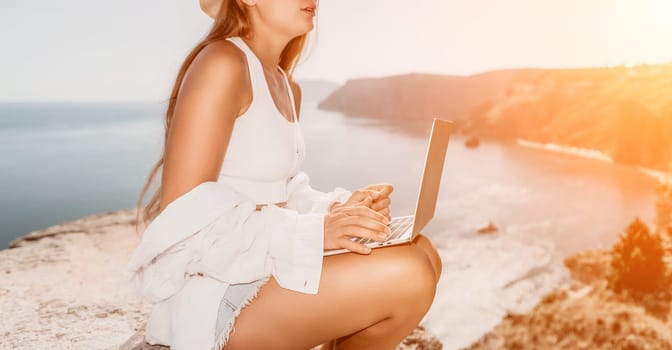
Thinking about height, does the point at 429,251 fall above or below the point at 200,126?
below

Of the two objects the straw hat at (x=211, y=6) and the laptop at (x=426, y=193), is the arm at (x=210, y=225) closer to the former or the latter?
the laptop at (x=426, y=193)

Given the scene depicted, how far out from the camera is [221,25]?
1535mm

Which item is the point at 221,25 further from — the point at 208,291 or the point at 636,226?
the point at 636,226

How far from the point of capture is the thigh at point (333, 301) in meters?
1.23

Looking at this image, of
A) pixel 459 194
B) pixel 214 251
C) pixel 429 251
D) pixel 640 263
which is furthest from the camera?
pixel 459 194

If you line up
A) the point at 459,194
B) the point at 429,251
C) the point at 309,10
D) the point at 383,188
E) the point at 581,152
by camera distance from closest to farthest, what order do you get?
the point at 429,251 < the point at 309,10 < the point at 383,188 < the point at 459,194 < the point at 581,152

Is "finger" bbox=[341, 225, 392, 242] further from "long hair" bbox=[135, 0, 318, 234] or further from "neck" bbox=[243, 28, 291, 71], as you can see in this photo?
"neck" bbox=[243, 28, 291, 71]

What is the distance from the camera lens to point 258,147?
4.58 feet

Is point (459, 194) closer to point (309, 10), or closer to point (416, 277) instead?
point (309, 10)

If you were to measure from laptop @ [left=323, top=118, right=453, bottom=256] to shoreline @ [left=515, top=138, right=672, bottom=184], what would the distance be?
2412 inches

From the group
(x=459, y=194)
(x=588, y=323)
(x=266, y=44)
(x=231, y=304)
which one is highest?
(x=266, y=44)

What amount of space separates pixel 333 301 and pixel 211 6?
1062 millimetres

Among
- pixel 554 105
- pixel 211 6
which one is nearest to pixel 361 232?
pixel 211 6

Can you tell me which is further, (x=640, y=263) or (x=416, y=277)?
(x=640, y=263)
